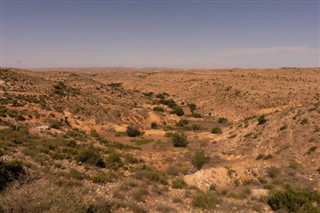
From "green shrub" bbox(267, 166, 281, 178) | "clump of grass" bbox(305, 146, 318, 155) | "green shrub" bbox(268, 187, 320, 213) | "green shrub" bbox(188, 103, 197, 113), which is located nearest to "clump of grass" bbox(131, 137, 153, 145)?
"clump of grass" bbox(305, 146, 318, 155)

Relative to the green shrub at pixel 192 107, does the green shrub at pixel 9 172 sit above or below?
above

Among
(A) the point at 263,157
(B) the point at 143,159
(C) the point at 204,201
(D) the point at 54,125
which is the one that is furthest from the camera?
(D) the point at 54,125

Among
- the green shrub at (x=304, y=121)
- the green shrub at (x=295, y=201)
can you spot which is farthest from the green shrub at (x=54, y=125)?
the green shrub at (x=304, y=121)

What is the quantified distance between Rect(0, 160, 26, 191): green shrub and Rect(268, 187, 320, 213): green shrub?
906cm

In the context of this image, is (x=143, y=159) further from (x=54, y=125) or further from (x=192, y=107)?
(x=192, y=107)

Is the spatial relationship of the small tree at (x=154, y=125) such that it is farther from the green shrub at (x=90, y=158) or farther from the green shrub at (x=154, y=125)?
the green shrub at (x=90, y=158)

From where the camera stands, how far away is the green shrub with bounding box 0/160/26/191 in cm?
1046

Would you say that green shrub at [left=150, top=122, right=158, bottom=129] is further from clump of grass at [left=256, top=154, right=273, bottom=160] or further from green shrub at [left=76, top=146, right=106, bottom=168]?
green shrub at [left=76, top=146, right=106, bottom=168]

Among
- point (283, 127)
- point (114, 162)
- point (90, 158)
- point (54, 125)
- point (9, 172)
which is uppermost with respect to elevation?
point (9, 172)

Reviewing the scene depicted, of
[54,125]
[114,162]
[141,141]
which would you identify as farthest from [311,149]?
[54,125]

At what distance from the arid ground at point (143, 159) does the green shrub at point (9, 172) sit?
0.05 meters

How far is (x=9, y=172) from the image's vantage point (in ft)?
35.9

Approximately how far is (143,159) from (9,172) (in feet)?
39.3

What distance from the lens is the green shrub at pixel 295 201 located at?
11.2 meters
